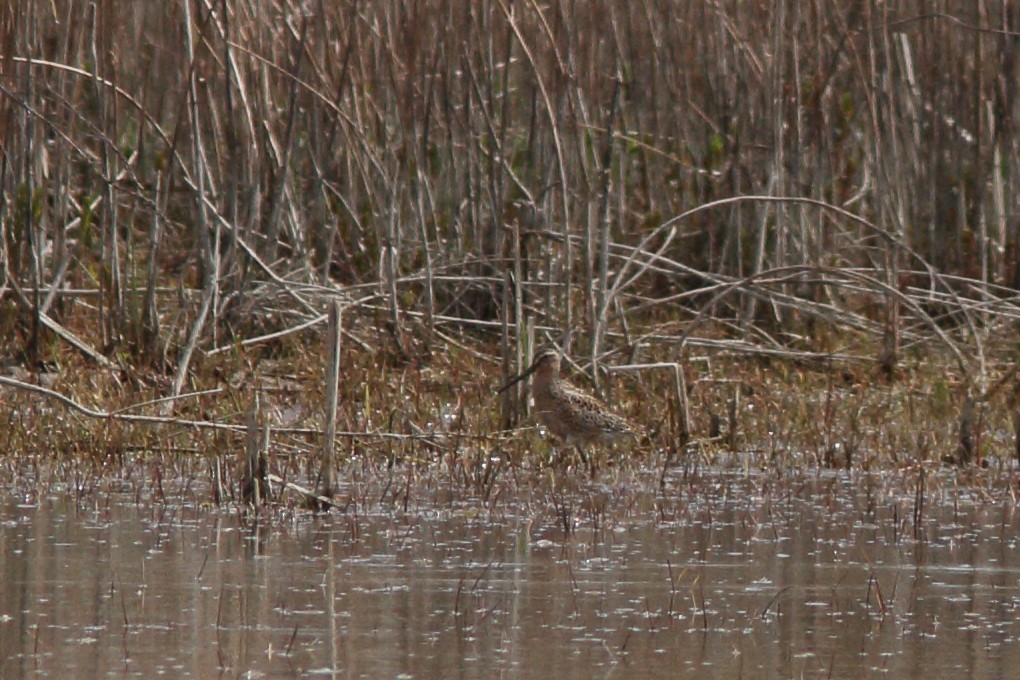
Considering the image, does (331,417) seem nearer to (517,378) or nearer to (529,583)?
(529,583)

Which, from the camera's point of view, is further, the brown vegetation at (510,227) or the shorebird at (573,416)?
the brown vegetation at (510,227)

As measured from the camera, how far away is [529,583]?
16.4 feet

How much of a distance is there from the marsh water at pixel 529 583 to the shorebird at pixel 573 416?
56 cm

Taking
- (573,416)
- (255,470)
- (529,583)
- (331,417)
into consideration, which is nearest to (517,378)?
(573,416)

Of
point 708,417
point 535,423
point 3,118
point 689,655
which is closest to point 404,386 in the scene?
point 535,423

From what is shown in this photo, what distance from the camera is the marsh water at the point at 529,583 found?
163 inches

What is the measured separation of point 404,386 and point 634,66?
2608mm

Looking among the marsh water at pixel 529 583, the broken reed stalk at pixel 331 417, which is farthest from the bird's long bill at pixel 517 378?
the broken reed stalk at pixel 331 417

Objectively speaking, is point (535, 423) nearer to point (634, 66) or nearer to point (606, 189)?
point (606, 189)

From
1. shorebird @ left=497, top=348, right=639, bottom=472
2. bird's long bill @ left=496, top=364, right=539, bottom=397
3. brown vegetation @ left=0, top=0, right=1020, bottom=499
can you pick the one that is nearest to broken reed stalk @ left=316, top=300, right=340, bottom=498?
brown vegetation @ left=0, top=0, right=1020, bottom=499

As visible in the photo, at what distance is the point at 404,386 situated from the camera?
8.31 m

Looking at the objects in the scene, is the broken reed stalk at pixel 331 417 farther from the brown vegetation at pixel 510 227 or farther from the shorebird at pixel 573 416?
the shorebird at pixel 573 416

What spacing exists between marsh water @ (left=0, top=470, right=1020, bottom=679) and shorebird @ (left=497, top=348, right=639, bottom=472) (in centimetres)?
56

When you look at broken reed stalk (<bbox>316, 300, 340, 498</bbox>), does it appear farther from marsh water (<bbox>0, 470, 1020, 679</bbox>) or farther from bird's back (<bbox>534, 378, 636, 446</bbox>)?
bird's back (<bbox>534, 378, 636, 446</bbox>)
